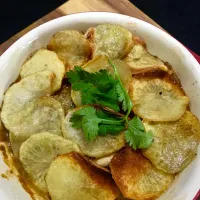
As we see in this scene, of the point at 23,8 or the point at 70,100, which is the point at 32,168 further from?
the point at 23,8

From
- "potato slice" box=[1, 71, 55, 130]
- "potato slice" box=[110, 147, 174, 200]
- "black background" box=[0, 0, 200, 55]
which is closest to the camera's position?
"potato slice" box=[110, 147, 174, 200]

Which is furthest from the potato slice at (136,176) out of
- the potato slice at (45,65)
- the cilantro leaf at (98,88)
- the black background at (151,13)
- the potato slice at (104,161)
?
the black background at (151,13)

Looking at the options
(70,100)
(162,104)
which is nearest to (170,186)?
(162,104)

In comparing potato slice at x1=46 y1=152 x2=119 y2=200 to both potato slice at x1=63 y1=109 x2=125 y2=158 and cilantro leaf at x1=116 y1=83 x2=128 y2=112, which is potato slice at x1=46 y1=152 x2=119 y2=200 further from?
cilantro leaf at x1=116 y1=83 x2=128 y2=112

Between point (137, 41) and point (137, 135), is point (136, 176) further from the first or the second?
point (137, 41)

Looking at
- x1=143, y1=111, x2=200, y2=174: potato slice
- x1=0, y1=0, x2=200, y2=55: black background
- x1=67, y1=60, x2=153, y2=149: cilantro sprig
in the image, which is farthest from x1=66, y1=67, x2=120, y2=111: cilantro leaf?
x1=0, y1=0, x2=200, y2=55: black background

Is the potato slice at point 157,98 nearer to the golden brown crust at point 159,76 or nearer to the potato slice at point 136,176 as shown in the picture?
the golden brown crust at point 159,76
